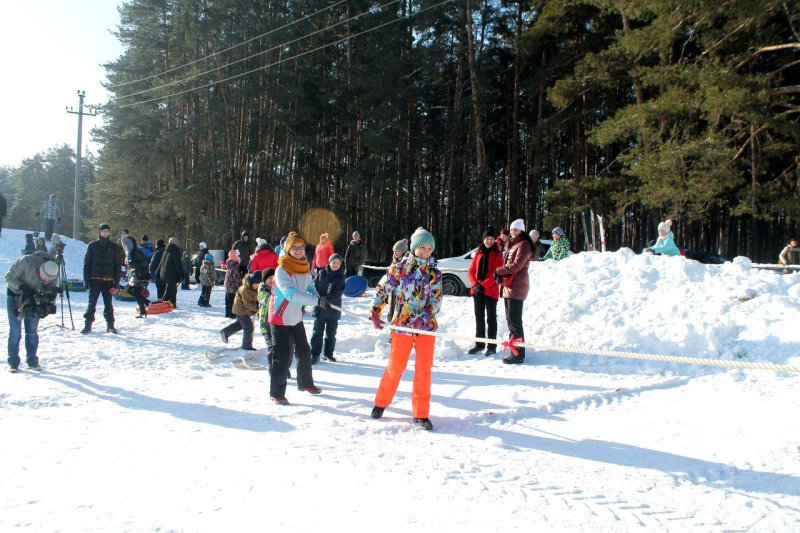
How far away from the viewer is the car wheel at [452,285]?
14.0 metres

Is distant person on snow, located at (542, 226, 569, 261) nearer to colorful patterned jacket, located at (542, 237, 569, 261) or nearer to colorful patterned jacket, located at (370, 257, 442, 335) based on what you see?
colorful patterned jacket, located at (542, 237, 569, 261)

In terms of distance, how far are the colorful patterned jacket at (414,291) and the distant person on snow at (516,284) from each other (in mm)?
2767

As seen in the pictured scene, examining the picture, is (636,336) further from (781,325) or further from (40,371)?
(40,371)

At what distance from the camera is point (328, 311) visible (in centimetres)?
700

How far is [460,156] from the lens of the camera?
24672mm

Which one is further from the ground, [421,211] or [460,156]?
[460,156]

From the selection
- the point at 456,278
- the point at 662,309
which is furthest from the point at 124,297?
the point at 662,309

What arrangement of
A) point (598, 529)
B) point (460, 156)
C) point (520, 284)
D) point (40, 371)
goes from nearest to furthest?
point (598, 529) → point (40, 371) → point (520, 284) → point (460, 156)

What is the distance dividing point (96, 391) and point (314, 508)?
3.81 m

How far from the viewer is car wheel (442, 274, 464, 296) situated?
1400cm

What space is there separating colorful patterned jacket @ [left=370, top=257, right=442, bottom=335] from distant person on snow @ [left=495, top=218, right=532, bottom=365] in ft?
9.08

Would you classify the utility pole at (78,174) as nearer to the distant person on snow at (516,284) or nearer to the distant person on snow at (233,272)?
the distant person on snow at (233,272)

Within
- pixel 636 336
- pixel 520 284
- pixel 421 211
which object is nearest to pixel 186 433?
pixel 520 284

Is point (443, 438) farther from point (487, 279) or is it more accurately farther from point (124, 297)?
point (124, 297)
